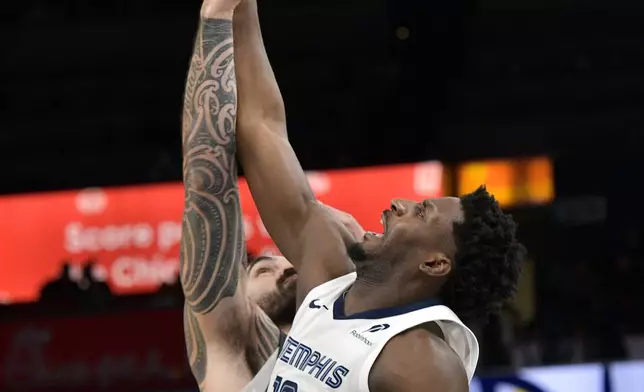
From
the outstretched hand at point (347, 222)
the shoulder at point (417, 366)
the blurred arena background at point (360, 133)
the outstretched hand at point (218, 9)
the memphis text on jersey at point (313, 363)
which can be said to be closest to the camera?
the shoulder at point (417, 366)

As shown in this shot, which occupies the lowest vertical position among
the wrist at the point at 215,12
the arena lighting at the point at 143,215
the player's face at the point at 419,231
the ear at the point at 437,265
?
the arena lighting at the point at 143,215

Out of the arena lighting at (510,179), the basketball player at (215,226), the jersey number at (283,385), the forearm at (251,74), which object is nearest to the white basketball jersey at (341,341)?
the jersey number at (283,385)

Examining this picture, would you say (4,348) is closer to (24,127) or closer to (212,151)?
(24,127)

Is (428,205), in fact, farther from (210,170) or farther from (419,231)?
(210,170)

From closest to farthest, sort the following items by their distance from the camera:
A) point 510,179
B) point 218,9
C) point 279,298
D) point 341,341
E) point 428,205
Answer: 1. point 341,341
2. point 428,205
3. point 218,9
4. point 279,298
5. point 510,179

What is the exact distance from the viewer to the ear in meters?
2.09

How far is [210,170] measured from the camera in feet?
7.57

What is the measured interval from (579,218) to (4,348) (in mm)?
3721

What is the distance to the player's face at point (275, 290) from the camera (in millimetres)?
2707

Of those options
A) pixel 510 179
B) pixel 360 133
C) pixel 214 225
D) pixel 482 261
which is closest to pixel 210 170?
pixel 214 225

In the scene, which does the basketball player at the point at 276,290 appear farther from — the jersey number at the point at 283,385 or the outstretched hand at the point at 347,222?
the jersey number at the point at 283,385

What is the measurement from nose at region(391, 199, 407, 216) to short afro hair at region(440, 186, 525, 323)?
0.37 ft

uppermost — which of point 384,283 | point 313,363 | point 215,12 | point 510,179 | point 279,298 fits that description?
point 215,12

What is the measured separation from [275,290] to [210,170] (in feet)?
1.68
